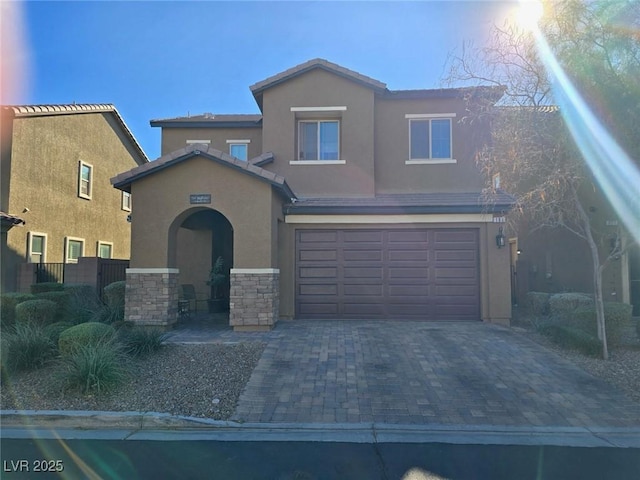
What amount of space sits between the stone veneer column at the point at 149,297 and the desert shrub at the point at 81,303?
3.49 feet

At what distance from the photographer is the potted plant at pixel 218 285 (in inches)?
521

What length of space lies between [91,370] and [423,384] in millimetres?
5200

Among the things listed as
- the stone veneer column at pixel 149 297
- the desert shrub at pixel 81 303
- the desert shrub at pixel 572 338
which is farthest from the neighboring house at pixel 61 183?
the desert shrub at pixel 572 338

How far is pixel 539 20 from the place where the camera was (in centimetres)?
777

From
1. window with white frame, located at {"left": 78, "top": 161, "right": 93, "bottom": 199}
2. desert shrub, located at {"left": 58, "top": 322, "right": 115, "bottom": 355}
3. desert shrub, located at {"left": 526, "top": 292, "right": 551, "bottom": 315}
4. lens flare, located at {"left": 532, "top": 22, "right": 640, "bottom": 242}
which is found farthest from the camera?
window with white frame, located at {"left": 78, "top": 161, "right": 93, "bottom": 199}

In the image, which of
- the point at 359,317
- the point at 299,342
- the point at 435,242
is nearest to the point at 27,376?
the point at 299,342

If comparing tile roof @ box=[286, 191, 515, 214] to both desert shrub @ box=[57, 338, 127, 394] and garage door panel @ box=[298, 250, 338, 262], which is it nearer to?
garage door panel @ box=[298, 250, 338, 262]

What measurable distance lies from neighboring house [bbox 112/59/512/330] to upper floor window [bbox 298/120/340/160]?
0.11 ft

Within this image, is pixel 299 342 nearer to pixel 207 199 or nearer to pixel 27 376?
pixel 207 199

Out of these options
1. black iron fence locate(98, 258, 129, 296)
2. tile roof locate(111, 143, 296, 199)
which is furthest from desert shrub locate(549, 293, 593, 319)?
black iron fence locate(98, 258, 129, 296)

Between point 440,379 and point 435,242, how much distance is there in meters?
5.52

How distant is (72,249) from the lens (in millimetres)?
18625

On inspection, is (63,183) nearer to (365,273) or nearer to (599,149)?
(365,273)

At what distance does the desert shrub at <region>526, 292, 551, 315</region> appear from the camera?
1300 cm
